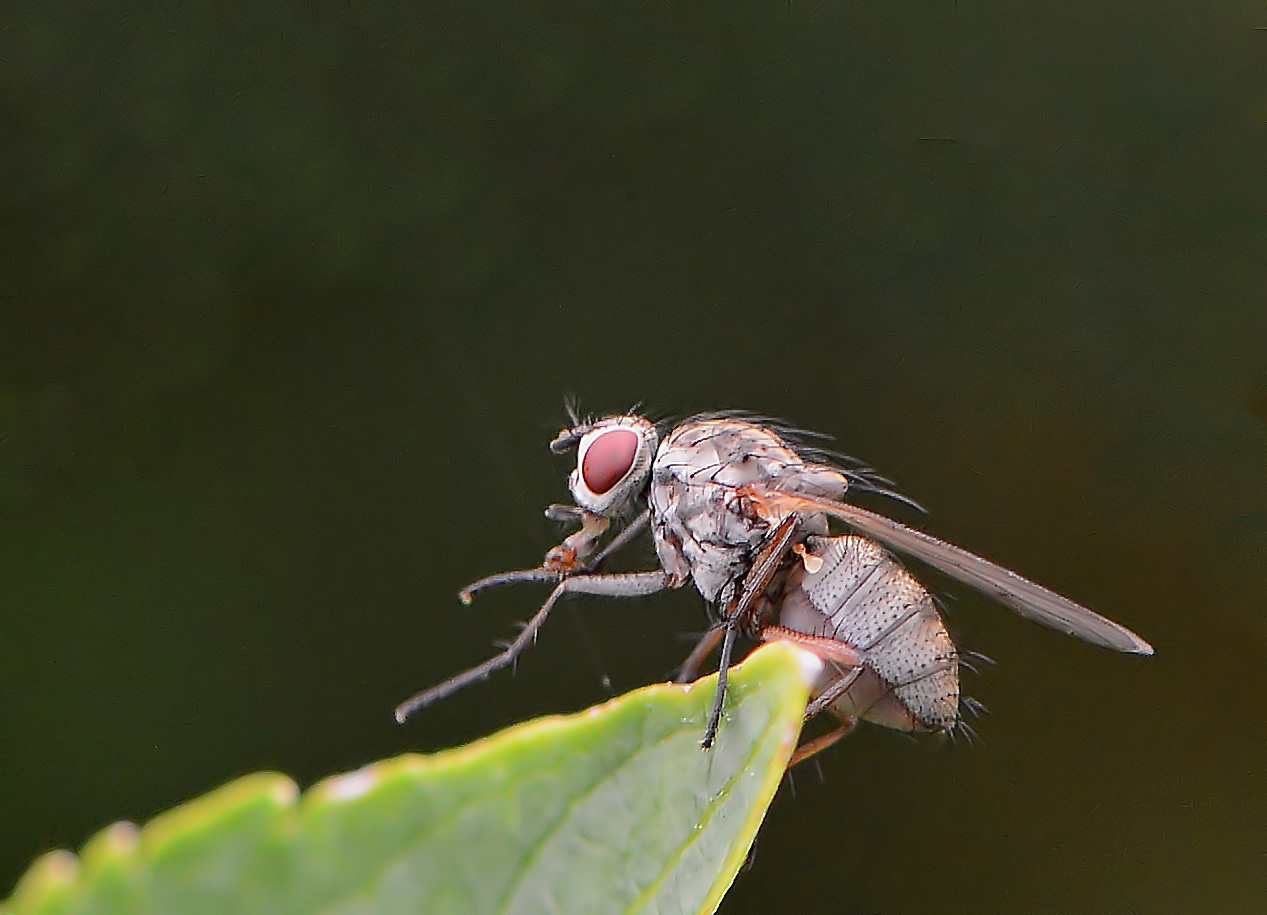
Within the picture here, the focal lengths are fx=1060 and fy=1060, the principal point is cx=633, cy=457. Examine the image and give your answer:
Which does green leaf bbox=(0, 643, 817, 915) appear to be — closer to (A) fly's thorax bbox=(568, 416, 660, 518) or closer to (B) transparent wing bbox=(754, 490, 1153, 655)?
(B) transparent wing bbox=(754, 490, 1153, 655)

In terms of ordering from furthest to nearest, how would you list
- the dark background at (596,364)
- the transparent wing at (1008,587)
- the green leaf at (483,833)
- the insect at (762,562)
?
the dark background at (596,364) → the insect at (762,562) → the transparent wing at (1008,587) → the green leaf at (483,833)

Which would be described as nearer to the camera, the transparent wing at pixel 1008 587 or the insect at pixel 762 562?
the transparent wing at pixel 1008 587

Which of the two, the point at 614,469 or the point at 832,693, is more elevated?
the point at 614,469

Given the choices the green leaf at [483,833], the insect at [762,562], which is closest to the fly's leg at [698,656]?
the insect at [762,562]

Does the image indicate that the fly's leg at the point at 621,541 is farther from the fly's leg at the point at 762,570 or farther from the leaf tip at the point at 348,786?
the leaf tip at the point at 348,786

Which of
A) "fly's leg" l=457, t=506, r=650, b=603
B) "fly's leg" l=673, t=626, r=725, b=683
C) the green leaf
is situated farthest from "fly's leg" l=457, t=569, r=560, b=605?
the green leaf

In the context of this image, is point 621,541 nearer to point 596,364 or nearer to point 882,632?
point 882,632

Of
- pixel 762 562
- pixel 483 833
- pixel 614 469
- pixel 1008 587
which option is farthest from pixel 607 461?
pixel 483 833
